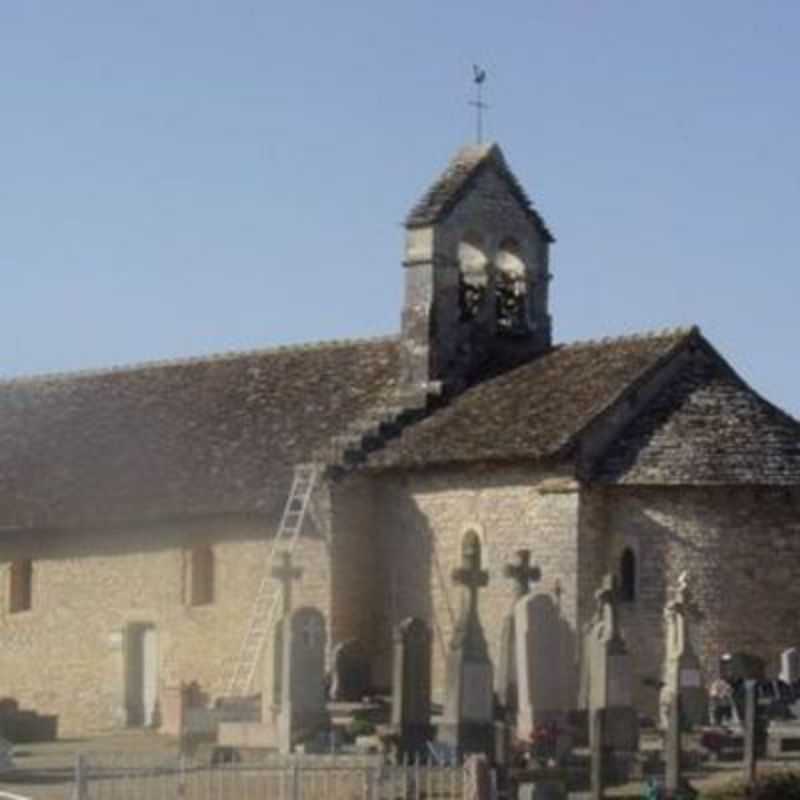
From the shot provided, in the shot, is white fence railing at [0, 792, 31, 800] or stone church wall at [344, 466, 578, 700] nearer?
white fence railing at [0, 792, 31, 800]

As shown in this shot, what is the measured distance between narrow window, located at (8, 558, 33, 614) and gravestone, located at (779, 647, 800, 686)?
17.0 metres

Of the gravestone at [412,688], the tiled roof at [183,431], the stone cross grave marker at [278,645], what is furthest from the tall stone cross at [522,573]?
the tiled roof at [183,431]

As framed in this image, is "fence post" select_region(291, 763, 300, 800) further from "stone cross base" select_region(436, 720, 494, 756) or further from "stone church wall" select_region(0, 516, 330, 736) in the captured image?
"stone church wall" select_region(0, 516, 330, 736)

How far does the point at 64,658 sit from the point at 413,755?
57.0 ft

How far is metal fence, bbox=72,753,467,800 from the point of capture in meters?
26.2

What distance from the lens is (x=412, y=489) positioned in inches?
1674

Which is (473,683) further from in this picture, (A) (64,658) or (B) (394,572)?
(A) (64,658)

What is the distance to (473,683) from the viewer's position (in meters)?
31.6

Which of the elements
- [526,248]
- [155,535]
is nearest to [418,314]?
[526,248]

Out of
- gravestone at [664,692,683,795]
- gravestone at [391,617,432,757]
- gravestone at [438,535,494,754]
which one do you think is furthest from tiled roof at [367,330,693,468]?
gravestone at [664,692,683,795]

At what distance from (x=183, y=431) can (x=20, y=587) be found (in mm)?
4974

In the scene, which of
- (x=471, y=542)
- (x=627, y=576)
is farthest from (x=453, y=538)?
(x=627, y=576)

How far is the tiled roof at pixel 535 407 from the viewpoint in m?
40.4

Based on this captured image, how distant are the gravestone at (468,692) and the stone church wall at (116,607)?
10.5 meters
